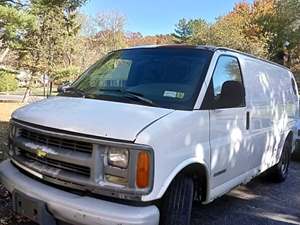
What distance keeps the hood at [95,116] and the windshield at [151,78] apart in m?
0.22

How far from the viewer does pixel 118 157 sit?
10.6 ft

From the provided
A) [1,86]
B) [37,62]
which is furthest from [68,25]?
[1,86]

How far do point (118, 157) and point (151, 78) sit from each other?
1360mm

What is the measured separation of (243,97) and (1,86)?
52.8 feet

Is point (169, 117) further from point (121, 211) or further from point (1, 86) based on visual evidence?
point (1, 86)

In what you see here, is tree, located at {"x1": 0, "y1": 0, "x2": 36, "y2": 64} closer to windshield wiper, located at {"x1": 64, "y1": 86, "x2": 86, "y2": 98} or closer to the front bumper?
windshield wiper, located at {"x1": 64, "y1": 86, "x2": 86, "y2": 98}

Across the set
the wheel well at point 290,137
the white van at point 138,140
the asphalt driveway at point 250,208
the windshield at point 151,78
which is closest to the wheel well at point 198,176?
the white van at point 138,140

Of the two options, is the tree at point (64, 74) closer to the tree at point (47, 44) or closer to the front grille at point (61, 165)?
the tree at point (47, 44)

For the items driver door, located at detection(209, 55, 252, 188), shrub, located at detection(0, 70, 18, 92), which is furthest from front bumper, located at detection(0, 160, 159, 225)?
shrub, located at detection(0, 70, 18, 92)

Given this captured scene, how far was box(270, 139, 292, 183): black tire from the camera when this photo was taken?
23.5 ft

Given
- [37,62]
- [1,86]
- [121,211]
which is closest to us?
[121,211]

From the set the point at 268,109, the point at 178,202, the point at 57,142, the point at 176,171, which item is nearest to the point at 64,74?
the point at 268,109

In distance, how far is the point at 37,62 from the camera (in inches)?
908

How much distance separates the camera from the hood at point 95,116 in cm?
325
